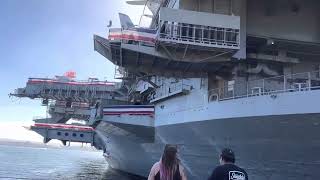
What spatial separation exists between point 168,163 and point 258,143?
11.0 meters

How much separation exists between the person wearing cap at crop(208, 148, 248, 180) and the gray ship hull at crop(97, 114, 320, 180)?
893 centimetres

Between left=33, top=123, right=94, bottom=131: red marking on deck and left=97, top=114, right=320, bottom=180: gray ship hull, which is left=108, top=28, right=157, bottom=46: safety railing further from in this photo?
left=33, top=123, right=94, bottom=131: red marking on deck

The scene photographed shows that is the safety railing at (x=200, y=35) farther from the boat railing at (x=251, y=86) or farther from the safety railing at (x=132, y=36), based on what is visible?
the boat railing at (x=251, y=86)

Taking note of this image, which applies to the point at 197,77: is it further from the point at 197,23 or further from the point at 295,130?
the point at 295,130

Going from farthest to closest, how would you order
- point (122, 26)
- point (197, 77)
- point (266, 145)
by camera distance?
point (197, 77) → point (122, 26) → point (266, 145)

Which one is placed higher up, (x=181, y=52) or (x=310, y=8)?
(x=310, y=8)

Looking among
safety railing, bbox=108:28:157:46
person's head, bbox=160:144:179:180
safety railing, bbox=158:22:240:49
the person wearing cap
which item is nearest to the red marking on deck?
safety railing, bbox=108:28:157:46

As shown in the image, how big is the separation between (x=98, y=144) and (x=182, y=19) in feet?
105

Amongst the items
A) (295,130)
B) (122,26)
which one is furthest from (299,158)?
(122,26)

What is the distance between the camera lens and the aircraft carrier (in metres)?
14.5

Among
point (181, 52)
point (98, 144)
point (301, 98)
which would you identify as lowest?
point (98, 144)

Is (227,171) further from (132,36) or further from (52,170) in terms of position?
(52,170)

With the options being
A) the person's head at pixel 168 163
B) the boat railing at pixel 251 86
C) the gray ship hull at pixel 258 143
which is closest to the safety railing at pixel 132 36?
the boat railing at pixel 251 86

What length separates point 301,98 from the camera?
1381 cm
